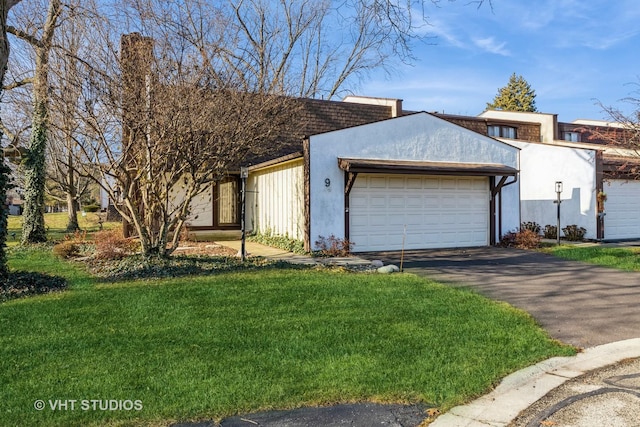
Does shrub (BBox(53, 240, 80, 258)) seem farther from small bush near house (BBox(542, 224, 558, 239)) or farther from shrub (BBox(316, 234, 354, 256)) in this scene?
small bush near house (BBox(542, 224, 558, 239))

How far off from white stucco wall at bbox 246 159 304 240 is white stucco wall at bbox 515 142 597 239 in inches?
424

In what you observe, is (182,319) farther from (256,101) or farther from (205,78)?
(256,101)

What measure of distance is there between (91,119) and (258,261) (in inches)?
177

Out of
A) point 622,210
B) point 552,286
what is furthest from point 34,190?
point 622,210

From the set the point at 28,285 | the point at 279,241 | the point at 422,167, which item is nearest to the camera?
the point at 28,285

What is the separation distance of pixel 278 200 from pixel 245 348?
34.3 ft

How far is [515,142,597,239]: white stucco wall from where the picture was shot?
680 inches

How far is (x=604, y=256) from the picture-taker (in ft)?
40.8

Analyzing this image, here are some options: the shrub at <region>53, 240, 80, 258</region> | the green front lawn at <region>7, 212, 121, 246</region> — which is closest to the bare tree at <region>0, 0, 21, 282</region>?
the shrub at <region>53, 240, 80, 258</region>

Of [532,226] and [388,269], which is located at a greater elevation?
[532,226]

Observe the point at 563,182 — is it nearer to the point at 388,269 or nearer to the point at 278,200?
the point at 278,200

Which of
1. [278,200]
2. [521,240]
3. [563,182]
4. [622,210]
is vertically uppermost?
[563,182]

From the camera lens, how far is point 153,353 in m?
4.62

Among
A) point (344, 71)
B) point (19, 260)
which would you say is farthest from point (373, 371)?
point (344, 71)
